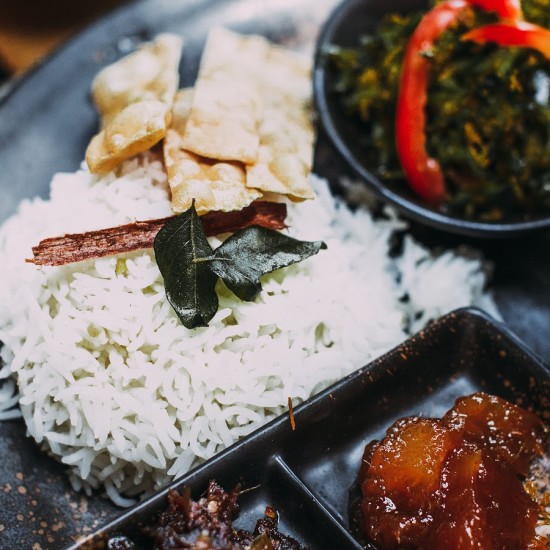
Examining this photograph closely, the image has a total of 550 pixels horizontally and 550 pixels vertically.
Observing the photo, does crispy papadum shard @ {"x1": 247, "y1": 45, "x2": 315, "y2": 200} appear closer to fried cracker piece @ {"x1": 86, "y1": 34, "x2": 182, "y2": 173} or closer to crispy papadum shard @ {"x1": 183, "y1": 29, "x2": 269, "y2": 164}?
crispy papadum shard @ {"x1": 183, "y1": 29, "x2": 269, "y2": 164}

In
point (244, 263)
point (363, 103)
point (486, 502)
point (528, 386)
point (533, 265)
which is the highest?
point (244, 263)

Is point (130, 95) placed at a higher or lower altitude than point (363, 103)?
higher

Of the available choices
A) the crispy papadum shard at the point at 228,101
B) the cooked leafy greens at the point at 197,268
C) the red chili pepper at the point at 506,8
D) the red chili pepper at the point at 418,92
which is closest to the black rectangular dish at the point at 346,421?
the cooked leafy greens at the point at 197,268

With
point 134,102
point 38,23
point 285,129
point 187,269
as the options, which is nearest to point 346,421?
point 187,269

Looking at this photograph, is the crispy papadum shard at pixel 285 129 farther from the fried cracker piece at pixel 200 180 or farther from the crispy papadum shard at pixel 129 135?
the crispy papadum shard at pixel 129 135

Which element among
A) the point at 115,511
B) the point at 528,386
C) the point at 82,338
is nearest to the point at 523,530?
the point at 528,386

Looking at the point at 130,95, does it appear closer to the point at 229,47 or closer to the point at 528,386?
the point at 229,47
